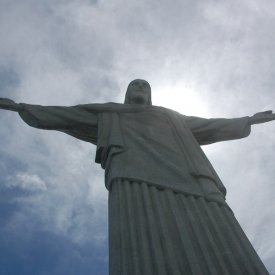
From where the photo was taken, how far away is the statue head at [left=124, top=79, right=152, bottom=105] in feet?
32.6

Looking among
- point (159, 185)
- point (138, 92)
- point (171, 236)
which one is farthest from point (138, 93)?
point (171, 236)

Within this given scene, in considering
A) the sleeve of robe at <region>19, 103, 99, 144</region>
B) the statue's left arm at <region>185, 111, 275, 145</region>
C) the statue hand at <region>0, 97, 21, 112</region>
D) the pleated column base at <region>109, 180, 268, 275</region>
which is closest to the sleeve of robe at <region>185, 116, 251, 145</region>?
the statue's left arm at <region>185, 111, 275, 145</region>

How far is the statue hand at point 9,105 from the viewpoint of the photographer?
8391 mm

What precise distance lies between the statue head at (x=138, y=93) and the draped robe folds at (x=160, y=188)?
25.4 inches

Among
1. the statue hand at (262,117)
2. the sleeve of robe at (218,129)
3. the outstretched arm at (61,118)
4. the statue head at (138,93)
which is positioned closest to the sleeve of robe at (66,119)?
the outstretched arm at (61,118)

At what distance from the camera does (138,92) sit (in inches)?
396

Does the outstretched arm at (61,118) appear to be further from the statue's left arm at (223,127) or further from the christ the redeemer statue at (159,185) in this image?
the statue's left arm at (223,127)

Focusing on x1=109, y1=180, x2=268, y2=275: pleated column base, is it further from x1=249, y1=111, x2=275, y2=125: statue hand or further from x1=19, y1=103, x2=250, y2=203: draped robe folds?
x1=249, y1=111, x2=275, y2=125: statue hand

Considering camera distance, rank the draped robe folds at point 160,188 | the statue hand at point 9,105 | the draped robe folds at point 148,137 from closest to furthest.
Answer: the draped robe folds at point 160,188, the draped robe folds at point 148,137, the statue hand at point 9,105

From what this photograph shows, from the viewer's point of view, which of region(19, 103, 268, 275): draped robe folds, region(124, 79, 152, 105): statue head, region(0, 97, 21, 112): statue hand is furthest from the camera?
region(124, 79, 152, 105): statue head

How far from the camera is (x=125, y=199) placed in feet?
21.0

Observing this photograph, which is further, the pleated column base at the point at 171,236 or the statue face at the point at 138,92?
the statue face at the point at 138,92

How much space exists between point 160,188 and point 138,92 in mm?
3759

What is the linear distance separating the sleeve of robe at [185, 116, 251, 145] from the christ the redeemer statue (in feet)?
0.07
